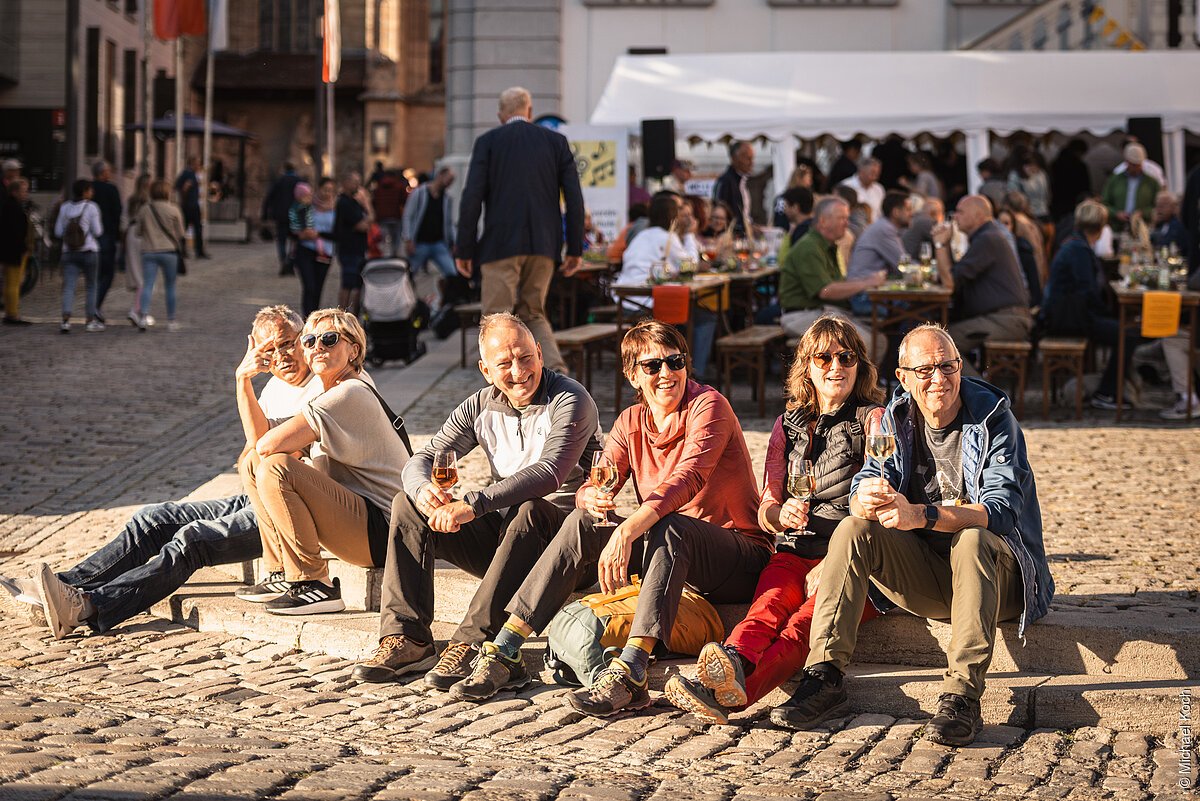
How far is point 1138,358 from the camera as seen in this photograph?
557 inches

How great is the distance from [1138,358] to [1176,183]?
6.99 metres

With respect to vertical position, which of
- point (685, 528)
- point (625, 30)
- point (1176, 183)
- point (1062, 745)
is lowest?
point (1062, 745)

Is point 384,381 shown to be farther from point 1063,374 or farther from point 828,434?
point 828,434

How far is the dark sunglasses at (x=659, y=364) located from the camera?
6324 millimetres

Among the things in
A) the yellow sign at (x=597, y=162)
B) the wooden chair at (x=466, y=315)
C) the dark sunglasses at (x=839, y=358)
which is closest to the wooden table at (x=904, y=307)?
the wooden chair at (x=466, y=315)

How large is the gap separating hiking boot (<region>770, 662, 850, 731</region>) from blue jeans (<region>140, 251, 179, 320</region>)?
49.8 ft

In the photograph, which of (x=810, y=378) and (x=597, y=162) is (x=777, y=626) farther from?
(x=597, y=162)

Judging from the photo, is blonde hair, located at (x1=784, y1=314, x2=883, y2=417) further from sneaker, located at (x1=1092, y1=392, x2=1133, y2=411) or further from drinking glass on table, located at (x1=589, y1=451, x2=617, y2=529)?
sneaker, located at (x1=1092, y1=392, x2=1133, y2=411)

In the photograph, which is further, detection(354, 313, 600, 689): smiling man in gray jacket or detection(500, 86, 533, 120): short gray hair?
detection(500, 86, 533, 120): short gray hair

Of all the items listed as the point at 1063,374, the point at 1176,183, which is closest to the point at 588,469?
the point at 1063,374

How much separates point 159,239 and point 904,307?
32.9ft

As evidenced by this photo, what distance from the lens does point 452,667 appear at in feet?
19.9

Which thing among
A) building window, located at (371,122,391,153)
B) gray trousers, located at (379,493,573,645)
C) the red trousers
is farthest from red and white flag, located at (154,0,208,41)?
the red trousers

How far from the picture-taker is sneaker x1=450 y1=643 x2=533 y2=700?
233 inches
